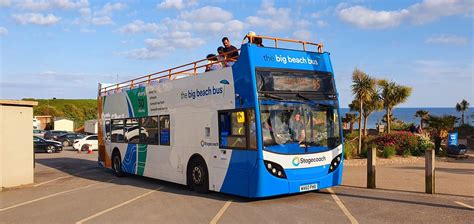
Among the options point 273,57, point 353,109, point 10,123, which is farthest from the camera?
point 353,109

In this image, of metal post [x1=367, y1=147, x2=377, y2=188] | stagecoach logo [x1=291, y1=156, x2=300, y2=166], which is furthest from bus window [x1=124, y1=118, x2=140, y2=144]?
metal post [x1=367, y1=147, x2=377, y2=188]

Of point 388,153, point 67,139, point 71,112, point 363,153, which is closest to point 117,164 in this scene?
point 363,153

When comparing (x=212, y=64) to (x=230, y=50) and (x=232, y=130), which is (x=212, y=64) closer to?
(x=230, y=50)

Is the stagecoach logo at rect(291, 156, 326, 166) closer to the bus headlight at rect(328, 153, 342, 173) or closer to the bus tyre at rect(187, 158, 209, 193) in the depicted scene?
the bus headlight at rect(328, 153, 342, 173)

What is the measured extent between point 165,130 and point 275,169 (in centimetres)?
480

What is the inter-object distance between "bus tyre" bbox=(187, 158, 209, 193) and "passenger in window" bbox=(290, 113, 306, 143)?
257cm

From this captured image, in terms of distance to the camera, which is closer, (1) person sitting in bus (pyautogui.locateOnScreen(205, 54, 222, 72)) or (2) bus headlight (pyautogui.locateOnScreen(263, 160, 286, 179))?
(2) bus headlight (pyautogui.locateOnScreen(263, 160, 286, 179))

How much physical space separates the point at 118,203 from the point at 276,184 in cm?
376

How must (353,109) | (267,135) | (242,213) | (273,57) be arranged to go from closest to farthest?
1. (242,213)
2. (267,135)
3. (273,57)
4. (353,109)

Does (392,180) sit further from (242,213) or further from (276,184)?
(242,213)

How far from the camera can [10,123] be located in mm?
14109

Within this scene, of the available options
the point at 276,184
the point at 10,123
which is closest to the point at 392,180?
the point at 276,184

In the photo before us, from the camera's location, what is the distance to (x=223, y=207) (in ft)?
31.2

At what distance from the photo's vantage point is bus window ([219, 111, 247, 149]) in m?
9.76
